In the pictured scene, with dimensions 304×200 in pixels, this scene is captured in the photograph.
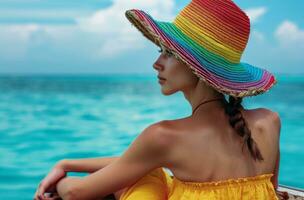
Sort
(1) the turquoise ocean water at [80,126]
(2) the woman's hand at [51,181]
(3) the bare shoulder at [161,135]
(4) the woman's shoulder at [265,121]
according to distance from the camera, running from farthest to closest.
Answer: (1) the turquoise ocean water at [80,126] → (2) the woman's hand at [51,181] → (4) the woman's shoulder at [265,121] → (3) the bare shoulder at [161,135]

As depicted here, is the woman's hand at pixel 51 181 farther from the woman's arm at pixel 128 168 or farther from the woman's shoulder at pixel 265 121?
the woman's shoulder at pixel 265 121

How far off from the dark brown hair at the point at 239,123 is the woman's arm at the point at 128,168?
0.20 metres

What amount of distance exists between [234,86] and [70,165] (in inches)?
26.4

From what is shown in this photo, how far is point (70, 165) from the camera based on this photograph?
1.97 meters

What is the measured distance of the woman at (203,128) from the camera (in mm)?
1610

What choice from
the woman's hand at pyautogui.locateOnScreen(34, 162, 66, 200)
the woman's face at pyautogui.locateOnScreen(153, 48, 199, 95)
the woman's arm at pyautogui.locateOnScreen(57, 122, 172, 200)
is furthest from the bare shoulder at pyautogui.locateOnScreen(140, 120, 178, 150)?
the woman's hand at pyautogui.locateOnScreen(34, 162, 66, 200)

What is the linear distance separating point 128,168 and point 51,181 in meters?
0.37

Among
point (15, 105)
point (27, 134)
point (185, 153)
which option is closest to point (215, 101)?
point (185, 153)

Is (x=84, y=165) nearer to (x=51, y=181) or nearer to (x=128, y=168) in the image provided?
→ (x=51, y=181)

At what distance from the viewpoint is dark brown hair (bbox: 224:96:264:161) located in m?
1.64

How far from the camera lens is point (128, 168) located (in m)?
1.70

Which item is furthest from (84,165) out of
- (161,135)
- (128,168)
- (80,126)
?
(80,126)

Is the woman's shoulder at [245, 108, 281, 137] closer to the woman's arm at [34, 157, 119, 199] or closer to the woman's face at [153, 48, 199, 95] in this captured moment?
the woman's face at [153, 48, 199, 95]

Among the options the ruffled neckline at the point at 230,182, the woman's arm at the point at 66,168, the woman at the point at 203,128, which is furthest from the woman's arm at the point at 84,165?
the ruffled neckline at the point at 230,182
